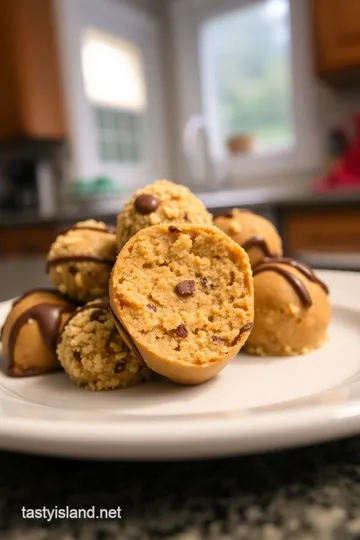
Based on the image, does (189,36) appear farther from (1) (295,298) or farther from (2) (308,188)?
(1) (295,298)

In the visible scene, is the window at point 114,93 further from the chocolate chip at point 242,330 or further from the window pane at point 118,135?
the chocolate chip at point 242,330

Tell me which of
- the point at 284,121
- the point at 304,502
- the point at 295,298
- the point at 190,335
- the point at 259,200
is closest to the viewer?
the point at 304,502

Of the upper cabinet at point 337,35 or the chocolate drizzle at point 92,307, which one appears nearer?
the chocolate drizzle at point 92,307

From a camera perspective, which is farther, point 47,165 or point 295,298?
point 47,165

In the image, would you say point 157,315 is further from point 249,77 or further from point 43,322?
point 249,77

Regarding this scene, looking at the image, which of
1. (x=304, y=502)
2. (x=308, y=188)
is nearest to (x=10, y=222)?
(x=308, y=188)

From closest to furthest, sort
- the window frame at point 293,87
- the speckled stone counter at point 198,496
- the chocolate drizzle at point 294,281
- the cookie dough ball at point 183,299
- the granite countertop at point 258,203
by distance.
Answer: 1. the speckled stone counter at point 198,496
2. the cookie dough ball at point 183,299
3. the chocolate drizzle at point 294,281
4. the granite countertop at point 258,203
5. the window frame at point 293,87

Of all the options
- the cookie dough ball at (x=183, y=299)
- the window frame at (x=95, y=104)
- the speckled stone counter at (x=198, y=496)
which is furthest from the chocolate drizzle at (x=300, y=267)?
the window frame at (x=95, y=104)

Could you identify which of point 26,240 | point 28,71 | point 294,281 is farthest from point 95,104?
point 294,281
